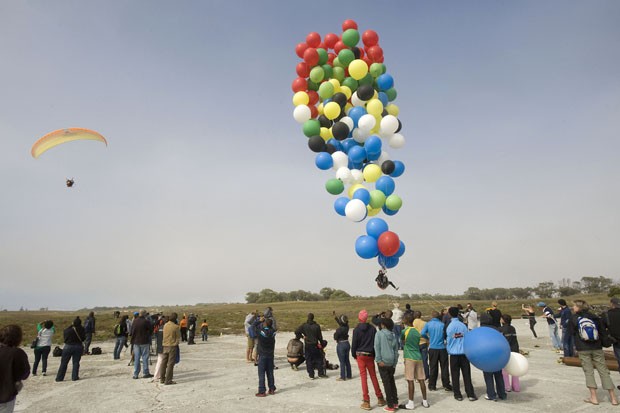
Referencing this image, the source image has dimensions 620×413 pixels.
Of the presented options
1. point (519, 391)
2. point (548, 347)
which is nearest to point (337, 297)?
point (548, 347)

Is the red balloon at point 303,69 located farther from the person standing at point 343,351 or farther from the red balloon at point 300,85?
the person standing at point 343,351

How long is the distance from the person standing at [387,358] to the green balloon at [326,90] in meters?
8.19

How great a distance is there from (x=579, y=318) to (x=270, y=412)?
6882 millimetres

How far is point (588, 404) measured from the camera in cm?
737

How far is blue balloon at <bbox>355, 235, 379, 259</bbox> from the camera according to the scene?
A: 11.5 m

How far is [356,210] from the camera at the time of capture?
11586 millimetres

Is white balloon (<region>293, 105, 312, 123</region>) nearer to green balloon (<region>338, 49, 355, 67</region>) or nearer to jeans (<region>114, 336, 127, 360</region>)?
green balloon (<region>338, 49, 355, 67</region>)

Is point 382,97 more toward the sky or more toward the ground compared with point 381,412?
more toward the sky

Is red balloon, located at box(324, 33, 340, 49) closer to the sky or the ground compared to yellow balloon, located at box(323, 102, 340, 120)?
closer to the sky

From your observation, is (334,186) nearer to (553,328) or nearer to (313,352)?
(313,352)

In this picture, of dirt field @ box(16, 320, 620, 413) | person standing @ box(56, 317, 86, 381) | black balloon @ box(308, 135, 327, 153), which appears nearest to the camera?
dirt field @ box(16, 320, 620, 413)

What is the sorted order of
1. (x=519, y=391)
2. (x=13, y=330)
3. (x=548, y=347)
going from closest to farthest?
(x=13, y=330) < (x=519, y=391) < (x=548, y=347)

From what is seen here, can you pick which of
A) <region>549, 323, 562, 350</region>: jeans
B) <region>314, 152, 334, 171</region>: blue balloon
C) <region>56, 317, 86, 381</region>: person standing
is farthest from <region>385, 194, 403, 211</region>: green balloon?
<region>56, 317, 86, 381</region>: person standing

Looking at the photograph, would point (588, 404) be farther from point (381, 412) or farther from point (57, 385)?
point (57, 385)
